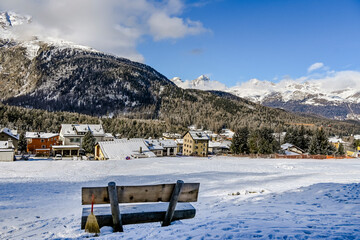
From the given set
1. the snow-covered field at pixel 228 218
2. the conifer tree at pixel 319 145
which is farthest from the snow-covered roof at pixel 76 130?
the snow-covered field at pixel 228 218

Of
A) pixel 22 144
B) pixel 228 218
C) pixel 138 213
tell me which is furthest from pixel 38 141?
pixel 138 213

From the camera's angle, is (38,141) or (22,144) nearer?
(22,144)

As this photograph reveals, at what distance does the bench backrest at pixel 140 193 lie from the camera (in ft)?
15.1

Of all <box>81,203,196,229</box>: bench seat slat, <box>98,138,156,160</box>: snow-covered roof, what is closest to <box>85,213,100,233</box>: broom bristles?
<box>81,203,196,229</box>: bench seat slat

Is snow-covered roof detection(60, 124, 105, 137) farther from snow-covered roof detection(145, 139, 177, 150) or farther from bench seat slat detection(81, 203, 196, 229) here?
bench seat slat detection(81, 203, 196, 229)

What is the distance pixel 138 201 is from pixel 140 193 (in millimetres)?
163

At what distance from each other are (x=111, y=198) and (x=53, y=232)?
146 inches

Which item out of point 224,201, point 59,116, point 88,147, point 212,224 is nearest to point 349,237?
point 212,224

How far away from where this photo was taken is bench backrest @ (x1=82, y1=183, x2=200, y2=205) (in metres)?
4.62

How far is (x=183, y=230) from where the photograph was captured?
5.41 m

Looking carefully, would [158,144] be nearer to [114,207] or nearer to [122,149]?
[122,149]

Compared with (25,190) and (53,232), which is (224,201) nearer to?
(53,232)

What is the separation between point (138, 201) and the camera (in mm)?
4844

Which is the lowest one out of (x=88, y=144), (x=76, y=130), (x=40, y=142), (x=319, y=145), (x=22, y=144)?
(x=22, y=144)
